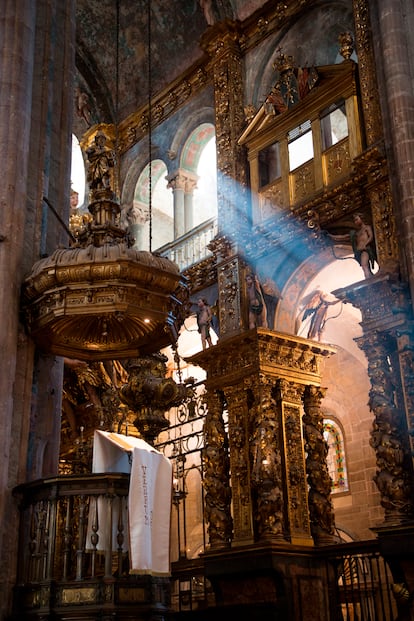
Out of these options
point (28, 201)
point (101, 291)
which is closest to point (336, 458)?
point (101, 291)

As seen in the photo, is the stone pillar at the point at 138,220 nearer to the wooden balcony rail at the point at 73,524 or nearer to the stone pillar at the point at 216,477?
the stone pillar at the point at 216,477

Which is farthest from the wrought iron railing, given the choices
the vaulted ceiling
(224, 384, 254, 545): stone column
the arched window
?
the vaulted ceiling

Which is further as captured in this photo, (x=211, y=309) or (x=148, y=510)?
(x=211, y=309)

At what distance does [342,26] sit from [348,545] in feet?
30.3

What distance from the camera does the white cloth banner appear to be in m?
6.05

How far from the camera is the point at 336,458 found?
1744 cm

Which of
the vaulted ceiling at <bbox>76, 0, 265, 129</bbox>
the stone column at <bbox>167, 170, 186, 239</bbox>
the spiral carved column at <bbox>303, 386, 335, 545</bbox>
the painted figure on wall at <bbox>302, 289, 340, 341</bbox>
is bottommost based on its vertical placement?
the spiral carved column at <bbox>303, 386, 335, 545</bbox>

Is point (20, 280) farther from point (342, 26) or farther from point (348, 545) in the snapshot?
point (342, 26)

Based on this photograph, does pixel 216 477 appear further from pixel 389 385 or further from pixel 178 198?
pixel 178 198

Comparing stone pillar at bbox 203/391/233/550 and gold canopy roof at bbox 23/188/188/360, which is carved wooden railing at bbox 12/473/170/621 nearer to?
gold canopy roof at bbox 23/188/188/360

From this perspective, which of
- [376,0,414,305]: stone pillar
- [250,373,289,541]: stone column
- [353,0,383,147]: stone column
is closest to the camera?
[376,0,414,305]: stone pillar

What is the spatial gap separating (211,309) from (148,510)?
29.4 feet

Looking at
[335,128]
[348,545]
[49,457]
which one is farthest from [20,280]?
[335,128]

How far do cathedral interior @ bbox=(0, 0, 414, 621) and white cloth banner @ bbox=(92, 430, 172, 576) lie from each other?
0.02 meters
